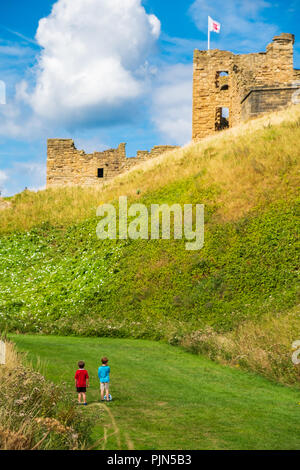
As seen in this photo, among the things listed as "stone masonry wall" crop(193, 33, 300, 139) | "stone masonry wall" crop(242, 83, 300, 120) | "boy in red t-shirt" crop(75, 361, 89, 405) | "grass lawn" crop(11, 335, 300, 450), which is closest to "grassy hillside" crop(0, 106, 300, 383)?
"grass lawn" crop(11, 335, 300, 450)

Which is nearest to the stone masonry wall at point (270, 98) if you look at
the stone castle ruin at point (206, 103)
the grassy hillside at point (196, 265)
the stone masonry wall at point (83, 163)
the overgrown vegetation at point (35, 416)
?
the grassy hillside at point (196, 265)

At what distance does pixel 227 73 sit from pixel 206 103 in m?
2.74

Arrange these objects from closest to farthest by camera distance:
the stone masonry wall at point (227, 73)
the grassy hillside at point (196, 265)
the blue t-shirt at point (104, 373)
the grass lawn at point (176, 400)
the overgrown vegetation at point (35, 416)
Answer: the overgrown vegetation at point (35, 416) → the grass lawn at point (176, 400) → the blue t-shirt at point (104, 373) → the grassy hillside at point (196, 265) → the stone masonry wall at point (227, 73)

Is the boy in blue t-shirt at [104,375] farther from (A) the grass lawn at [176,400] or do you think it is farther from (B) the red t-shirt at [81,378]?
(B) the red t-shirt at [81,378]

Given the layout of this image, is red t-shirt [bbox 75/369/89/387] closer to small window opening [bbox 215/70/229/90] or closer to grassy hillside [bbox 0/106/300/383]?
grassy hillside [bbox 0/106/300/383]

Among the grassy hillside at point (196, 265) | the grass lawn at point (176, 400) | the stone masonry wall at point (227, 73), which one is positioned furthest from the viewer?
the stone masonry wall at point (227, 73)

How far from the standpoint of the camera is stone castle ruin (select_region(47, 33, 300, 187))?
35375mm

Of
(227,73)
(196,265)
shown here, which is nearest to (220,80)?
(227,73)

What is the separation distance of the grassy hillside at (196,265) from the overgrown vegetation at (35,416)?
216 inches

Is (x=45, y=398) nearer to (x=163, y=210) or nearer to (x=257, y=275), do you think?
(x=257, y=275)

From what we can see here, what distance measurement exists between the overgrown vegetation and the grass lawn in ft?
1.40

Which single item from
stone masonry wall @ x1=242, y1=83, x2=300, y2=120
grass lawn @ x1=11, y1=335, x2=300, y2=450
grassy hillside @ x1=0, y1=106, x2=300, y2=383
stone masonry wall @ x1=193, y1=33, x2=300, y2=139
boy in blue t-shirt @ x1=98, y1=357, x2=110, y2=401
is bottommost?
grass lawn @ x1=11, y1=335, x2=300, y2=450

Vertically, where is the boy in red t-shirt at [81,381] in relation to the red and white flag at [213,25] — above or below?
below

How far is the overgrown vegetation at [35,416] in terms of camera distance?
512cm
